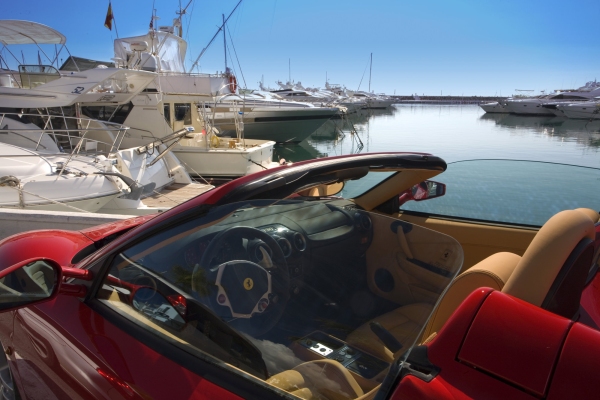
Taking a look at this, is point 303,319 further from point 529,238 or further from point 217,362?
point 529,238

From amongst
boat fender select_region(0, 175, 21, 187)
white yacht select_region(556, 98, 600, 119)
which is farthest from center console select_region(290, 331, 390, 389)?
white yacht select_region(556, 98, 600, 119)

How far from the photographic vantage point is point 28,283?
1.49 metres

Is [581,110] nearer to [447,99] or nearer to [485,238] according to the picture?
[485,238]

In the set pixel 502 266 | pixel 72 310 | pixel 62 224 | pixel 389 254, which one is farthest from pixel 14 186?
pixel 502 266

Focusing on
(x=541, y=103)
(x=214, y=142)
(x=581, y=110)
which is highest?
(x=541, y=103)

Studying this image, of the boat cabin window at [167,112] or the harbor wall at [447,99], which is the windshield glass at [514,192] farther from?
the harbor wall at [447,99]

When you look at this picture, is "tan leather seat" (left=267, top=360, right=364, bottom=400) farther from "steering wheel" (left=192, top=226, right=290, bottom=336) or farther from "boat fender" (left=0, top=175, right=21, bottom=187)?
"boat fender" (left=0, top=175, right=21, bottom=187)

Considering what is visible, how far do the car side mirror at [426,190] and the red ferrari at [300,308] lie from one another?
2.65 ft

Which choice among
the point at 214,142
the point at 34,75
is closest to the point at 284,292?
the point at 34,75

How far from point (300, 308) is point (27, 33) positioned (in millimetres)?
13070

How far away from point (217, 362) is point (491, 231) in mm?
1908

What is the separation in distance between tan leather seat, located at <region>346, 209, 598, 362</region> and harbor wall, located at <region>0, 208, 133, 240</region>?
356cm

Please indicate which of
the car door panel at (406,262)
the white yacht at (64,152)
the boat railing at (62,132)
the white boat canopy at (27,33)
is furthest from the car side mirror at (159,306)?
the white boat canopy at (27,33)

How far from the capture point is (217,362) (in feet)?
4.26
